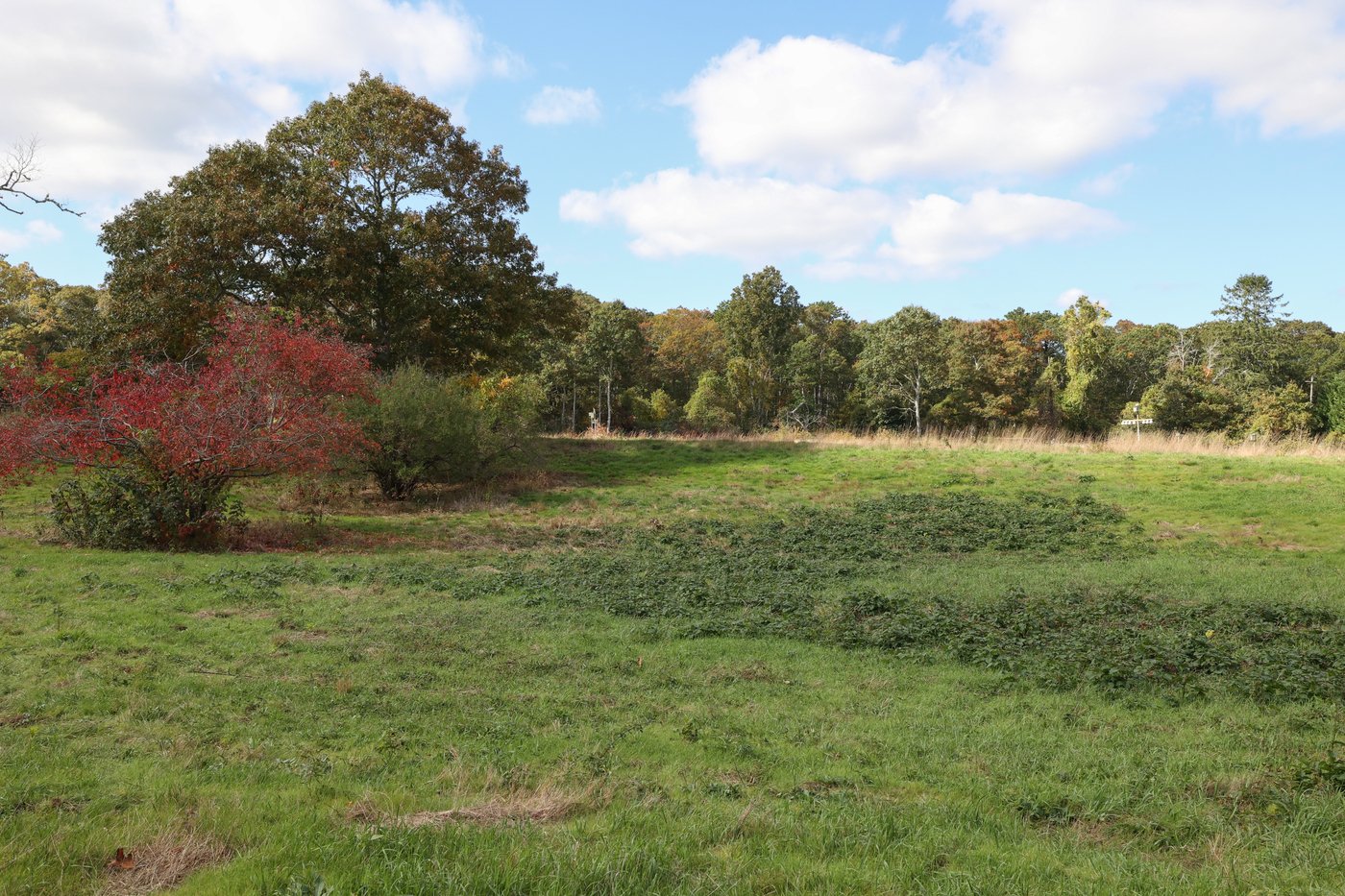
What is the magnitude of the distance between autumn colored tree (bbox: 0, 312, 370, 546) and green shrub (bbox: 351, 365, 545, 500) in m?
3.27

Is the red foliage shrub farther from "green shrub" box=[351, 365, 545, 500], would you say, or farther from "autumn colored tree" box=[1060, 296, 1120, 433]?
"autumn colored tree" box=[1060, 296, 1120, 433]

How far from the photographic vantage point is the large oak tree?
1011 inches

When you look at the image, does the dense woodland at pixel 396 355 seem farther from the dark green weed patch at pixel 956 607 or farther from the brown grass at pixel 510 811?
the brown grass at pixel 510 811

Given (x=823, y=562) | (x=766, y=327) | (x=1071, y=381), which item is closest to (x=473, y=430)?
(x=823, y=562)

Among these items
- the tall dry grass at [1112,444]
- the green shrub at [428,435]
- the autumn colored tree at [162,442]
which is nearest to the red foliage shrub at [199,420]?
the autumn colored tree at [162,442]

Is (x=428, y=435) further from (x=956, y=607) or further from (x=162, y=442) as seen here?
(x=956, y=607)

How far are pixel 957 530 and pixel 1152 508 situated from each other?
207 inches

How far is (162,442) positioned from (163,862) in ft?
43.6

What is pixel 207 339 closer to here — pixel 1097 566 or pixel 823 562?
pixel 823 562

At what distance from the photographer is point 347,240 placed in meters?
26.1

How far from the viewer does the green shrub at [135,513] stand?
14.4 m

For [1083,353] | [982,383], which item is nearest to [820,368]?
[982,383]

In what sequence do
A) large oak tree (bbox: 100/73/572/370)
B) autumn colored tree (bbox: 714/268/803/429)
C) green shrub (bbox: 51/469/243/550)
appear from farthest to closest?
autumn colored tree (bbox: 714/268/803/429) → large oak tree (bbox: 100/73/572/370) → green shrub (bbox: 51/469/243/550)

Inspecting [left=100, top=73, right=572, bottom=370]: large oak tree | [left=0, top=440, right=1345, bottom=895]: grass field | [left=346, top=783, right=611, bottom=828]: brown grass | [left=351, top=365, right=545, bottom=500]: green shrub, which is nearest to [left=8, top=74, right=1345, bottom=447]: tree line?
[left=100, top=73, right=572, bottom=370]: large oak tree
